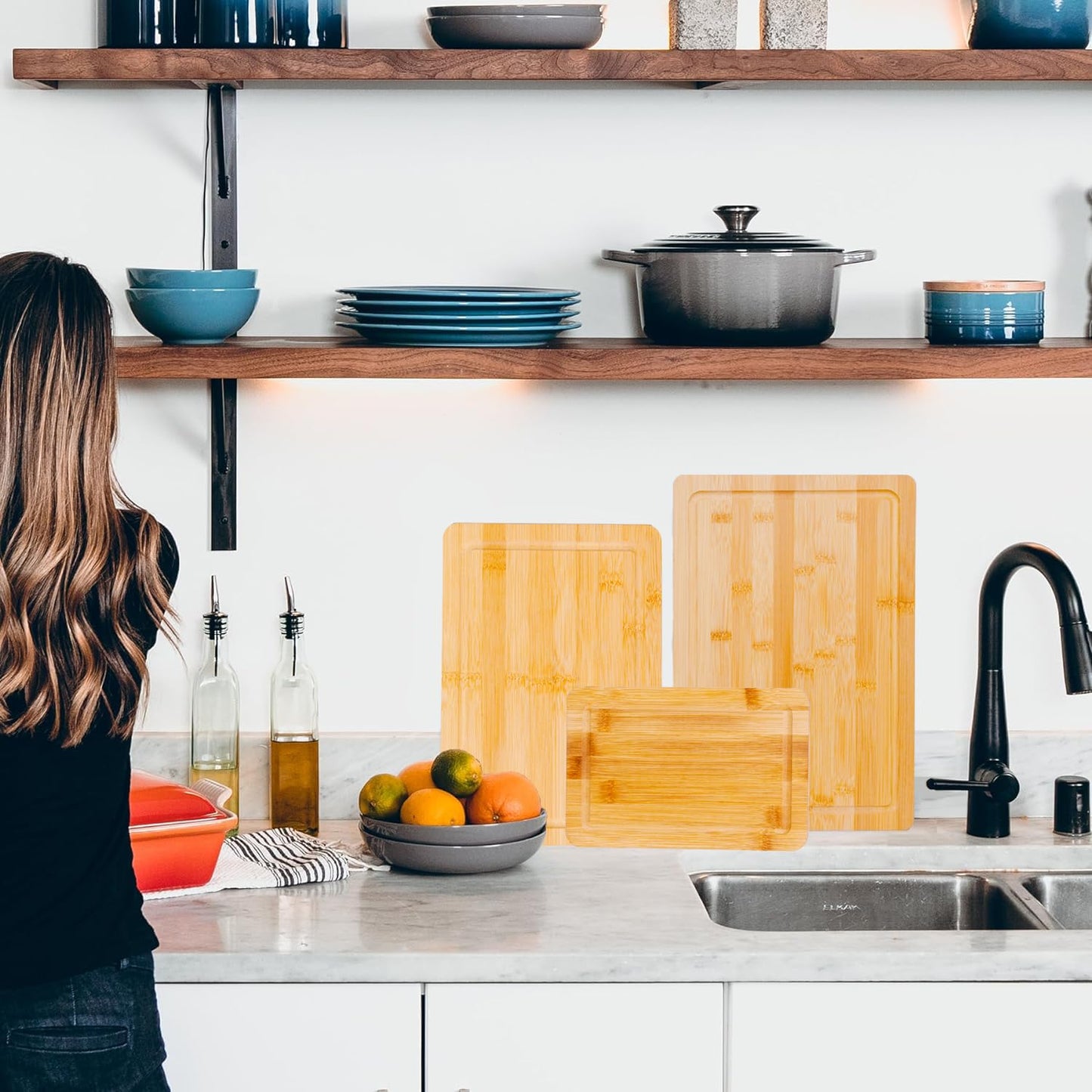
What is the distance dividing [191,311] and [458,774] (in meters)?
0.70

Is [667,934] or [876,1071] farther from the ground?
[667,934]

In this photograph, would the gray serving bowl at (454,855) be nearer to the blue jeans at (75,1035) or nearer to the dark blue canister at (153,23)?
the blue jeans at (75,1035)

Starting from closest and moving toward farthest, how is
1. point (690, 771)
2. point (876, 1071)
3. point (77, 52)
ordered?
point (876, 1071)
point (77, 52)
point (690, 771)

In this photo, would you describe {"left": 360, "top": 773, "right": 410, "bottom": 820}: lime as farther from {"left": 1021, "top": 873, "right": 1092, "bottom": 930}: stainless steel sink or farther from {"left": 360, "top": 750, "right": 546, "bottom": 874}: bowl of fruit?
{"left": 1021, "top": 873, "right": 1092, "bottom": 930}: stainless steel sink

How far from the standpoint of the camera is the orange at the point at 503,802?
203 cm

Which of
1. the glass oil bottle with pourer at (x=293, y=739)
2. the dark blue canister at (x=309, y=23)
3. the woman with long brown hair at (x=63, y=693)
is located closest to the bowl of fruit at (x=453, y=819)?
the glass oil bottle with pourer at (x=293, y=739)

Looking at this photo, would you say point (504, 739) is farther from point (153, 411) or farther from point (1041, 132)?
point (1041, 132)

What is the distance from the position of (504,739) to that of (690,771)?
281 millimetres

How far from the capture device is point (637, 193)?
88.9 inches

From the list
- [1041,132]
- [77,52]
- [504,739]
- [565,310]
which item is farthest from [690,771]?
[77,52]

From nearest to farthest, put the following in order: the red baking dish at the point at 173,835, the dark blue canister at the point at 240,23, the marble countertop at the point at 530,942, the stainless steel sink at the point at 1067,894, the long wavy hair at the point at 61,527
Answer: the long wavy hair at the point at 61,527
the marble countertop at the point at 530,942
the red baking dish at the point at 173,835
the dark blue canister at the point at 240,23
the stainless steel sink at the point at 1067,894

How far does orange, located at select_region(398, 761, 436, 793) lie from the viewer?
81.7 inches

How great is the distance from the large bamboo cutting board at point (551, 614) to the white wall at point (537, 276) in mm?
33

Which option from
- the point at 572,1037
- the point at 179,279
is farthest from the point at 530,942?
the point at 179,279
